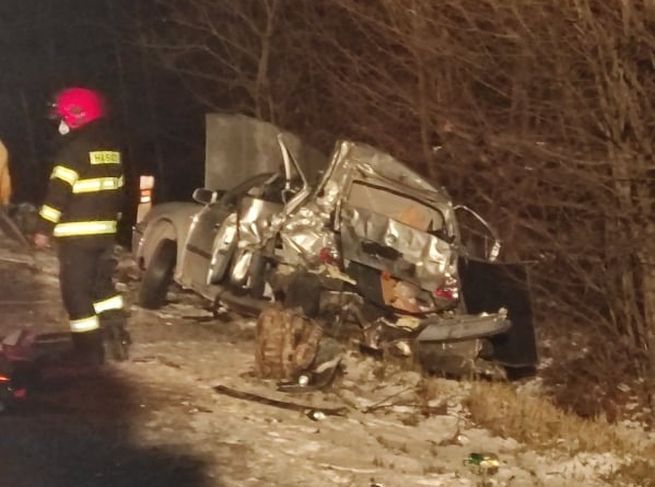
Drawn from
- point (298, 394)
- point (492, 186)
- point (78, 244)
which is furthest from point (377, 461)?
point (492, 186)

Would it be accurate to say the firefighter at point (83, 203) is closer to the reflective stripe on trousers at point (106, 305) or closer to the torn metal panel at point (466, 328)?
the reflective stripe on trousers at point (106, 305)

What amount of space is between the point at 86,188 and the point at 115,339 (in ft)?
4.24

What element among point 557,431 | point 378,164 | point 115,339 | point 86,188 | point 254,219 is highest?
point 378,164

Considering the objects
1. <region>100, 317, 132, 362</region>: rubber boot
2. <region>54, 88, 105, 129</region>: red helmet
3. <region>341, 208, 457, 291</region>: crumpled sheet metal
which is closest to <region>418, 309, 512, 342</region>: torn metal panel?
<region>341, 208, 457, 291</region>: crumpled sheet metal

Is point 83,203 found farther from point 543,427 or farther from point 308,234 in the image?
point 543,427

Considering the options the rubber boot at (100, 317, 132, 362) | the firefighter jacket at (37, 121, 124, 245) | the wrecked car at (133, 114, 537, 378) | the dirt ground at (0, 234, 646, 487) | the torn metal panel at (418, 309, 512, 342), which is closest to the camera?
the dirt ground at (0, 234, 646, 487)

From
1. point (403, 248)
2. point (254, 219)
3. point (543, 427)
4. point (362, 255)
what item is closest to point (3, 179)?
point (254, 219)

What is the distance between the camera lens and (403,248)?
10602 millimetres

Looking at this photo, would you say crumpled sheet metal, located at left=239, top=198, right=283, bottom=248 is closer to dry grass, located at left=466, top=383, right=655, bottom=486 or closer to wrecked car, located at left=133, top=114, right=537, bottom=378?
wrecked car, located at left=133, top=114, right=537, bottom=378

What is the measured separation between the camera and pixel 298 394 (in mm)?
8836

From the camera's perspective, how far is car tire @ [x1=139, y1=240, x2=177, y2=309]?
37.8 ft

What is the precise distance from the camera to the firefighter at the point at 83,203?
8.23 m

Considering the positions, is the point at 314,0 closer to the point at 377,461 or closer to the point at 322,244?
the point at 322,244

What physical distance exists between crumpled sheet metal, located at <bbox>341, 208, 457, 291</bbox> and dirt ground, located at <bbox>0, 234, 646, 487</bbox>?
891mm
